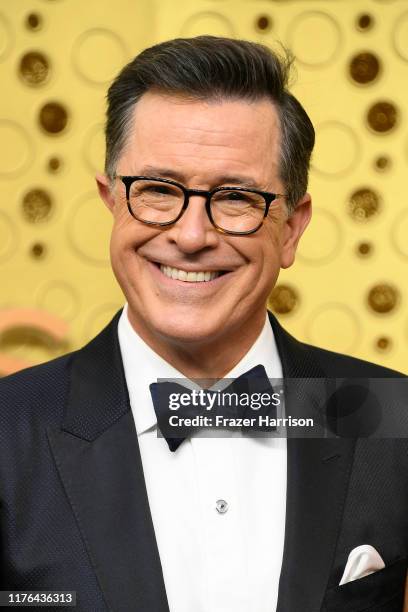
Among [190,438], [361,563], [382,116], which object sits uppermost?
[382,116]

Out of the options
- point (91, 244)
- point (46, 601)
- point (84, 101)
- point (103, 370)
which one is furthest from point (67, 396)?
point (84, 101)

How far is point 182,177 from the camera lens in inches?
58.7

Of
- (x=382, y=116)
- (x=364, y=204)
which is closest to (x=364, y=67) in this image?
(x=382, y=116)

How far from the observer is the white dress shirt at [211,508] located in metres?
1.42

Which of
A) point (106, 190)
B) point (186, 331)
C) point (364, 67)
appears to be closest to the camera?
point (186, 331)

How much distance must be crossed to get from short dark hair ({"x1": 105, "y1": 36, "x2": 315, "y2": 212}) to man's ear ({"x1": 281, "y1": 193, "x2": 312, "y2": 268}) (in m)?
0.02

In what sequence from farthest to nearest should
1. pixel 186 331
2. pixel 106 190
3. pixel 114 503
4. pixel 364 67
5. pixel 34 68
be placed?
pixel 364 67 → pixel 34 68 → pixel 106 190 → pixel 186 331 → pixel 114 503

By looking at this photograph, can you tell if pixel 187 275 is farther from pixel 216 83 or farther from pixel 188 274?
pixel 216 83

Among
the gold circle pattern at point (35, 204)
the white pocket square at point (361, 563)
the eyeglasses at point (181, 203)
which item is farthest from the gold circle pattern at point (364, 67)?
the white pocket square at point (361, 563)

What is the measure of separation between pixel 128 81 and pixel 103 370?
51 centimetres

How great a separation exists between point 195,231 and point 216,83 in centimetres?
26

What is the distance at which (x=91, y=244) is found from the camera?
2.50 metres

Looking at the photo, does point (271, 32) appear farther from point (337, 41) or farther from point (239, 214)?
point (239, 214)

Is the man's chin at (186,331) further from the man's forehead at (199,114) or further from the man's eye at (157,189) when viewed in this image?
the man's forehead at (199,114)
